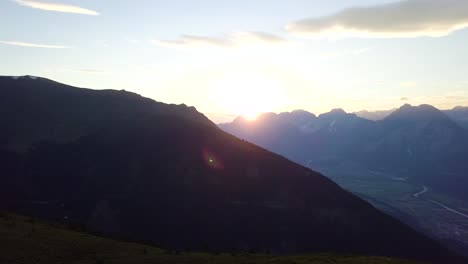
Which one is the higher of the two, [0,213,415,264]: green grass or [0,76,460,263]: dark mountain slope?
[0,213,415,264]: green grass

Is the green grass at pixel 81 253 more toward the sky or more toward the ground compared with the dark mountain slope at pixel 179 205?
more toward the sky

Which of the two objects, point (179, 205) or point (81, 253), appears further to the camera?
point (179, 205)

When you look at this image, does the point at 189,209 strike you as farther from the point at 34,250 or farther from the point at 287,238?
the point at 34,250

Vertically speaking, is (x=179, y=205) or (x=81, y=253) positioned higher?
(x=81, y=253)

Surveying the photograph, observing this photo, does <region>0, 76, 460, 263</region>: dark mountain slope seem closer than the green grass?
No

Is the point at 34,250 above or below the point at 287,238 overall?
above

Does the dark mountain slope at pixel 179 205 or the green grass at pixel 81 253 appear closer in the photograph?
the green grass at pixel 81 253

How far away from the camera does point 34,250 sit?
4425cm

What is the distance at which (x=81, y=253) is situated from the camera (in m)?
46.4

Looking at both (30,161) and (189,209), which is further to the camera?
(30,161)

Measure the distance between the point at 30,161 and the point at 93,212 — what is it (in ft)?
150

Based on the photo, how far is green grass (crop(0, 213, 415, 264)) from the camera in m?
43.3

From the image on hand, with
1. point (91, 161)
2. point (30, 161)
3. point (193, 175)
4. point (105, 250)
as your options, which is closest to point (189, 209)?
point (193, 175)

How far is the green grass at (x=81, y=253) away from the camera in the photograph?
43281 millimetres
